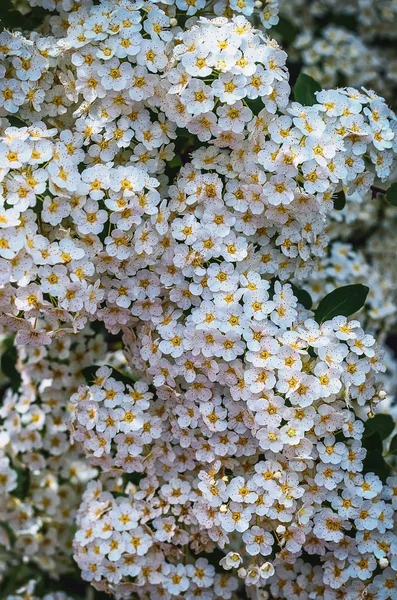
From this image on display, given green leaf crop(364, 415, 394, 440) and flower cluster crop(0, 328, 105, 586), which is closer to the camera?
green leaf crop(364, 415, 394, 440)

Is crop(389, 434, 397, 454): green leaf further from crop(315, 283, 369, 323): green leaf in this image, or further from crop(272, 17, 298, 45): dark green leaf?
crop(272, 17, 298, 45): dark green leaf

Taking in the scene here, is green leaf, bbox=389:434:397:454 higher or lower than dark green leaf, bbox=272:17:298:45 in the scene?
lower

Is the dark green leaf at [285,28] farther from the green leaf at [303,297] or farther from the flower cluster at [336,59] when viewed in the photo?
the green leaf at [303,297]

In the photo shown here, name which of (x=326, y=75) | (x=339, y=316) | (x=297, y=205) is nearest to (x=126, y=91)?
(x=297, y=205)

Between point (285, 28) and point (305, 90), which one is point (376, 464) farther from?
point (285, 28)

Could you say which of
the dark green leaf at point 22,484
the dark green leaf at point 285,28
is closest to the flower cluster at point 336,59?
the dark green leaf at point 285,28

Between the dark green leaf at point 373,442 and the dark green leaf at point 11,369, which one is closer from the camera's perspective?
the dark green leaf at point 373,442

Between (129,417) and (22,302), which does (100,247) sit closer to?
(22,302)

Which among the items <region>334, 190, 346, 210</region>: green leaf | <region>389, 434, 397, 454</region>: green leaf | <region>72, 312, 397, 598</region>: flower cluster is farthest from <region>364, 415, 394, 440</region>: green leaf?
<region>334, 190, 346, 210</region>: green leaf
